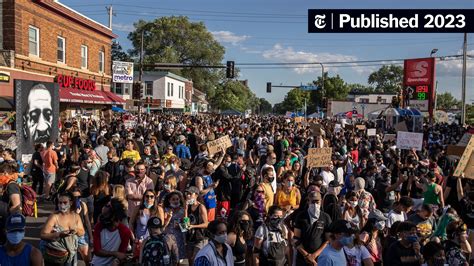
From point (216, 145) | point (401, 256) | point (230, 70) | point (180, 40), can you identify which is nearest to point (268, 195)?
point (401, 256)

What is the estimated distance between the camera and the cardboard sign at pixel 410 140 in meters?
12.8

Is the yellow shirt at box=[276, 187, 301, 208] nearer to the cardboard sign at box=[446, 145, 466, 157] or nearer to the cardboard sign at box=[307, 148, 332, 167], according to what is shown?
the cardboard sign at box=[307, 148, 332, 167]

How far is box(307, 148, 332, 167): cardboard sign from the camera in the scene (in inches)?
A: 411

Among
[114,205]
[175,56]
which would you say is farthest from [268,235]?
[175,56]

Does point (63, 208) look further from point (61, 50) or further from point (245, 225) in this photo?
point (61, 50)

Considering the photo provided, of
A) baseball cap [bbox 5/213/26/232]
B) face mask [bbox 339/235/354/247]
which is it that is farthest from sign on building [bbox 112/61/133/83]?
face mask [bbox 339/235/354/247]

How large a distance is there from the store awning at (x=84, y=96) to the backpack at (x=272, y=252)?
19.9m

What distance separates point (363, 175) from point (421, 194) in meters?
1.69

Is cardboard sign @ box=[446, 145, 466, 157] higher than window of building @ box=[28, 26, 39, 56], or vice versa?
window of building @ box=[28, 26, 39, 56]

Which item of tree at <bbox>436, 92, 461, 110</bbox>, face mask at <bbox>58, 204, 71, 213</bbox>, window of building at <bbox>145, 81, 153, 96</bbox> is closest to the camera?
face mask at <bbox>58, 204, 71, 213</bbox>

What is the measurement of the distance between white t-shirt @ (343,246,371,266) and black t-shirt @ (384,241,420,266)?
0.25 meters

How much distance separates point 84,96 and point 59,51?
291 centimetres

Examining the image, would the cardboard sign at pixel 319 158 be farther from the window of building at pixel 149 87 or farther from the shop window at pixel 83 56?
the window of building at pixel 149 87

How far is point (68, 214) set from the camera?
5742 millimetres
